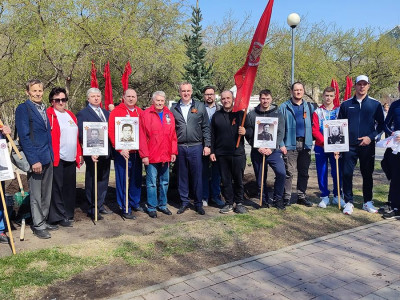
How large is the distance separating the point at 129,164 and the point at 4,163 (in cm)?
221

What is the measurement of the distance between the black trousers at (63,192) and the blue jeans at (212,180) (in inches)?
98.2

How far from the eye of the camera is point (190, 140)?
671 cm

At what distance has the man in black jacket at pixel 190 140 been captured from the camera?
21.9 feet

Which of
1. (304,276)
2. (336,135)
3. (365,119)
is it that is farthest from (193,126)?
(304,276)

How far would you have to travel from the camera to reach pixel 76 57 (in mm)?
17766

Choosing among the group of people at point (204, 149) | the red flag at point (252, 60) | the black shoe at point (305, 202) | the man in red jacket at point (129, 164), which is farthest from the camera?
the black shoe at point (305, 202)

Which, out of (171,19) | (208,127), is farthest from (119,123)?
(171,19)

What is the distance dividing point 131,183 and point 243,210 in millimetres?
2077

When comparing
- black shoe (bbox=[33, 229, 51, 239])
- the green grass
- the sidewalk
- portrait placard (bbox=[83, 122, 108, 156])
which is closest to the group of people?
portrait placard (bbox=[83, 122, 108, 156])

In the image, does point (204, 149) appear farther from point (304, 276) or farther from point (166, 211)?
point (304, 276)

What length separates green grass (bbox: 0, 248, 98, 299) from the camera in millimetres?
3963

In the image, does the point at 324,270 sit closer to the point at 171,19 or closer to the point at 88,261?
the point at 88,261

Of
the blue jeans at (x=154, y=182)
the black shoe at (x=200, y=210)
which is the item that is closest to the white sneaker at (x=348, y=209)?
the black shoe at (x=200, y=210)

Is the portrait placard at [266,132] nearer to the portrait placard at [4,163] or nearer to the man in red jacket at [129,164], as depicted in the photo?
the man in red jacket at [129,164]
